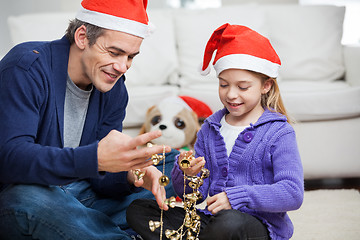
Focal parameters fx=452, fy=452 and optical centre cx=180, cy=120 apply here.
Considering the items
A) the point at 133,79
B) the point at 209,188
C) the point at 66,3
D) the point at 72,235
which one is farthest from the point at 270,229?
the point at 66,3

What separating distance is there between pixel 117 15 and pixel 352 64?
2103mm

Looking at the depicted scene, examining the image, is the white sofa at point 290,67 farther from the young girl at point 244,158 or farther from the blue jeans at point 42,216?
the blue jeans at point 42,216

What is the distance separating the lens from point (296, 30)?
128 inches

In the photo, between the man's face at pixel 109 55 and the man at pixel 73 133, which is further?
the man's face at pixel 109 55

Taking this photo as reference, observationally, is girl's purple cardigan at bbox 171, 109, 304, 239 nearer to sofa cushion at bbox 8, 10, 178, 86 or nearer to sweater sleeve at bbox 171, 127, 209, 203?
sweater sleeve at bbox 171, 127, 209, 203

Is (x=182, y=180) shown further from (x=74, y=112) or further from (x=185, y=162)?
(x=74, y=112)

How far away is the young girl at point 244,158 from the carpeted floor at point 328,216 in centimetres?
51

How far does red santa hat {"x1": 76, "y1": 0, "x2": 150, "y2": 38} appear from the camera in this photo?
1.48m

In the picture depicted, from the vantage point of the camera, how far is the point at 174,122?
8.48 feet

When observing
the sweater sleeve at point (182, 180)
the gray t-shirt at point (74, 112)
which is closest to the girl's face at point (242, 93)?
the sweater sleeve at point (182, 180)

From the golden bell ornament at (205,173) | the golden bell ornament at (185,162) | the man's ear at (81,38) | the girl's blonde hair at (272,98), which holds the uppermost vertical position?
the man's ear at (81,38)

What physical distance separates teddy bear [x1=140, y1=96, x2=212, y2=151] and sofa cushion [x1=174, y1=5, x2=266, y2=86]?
1.69ft

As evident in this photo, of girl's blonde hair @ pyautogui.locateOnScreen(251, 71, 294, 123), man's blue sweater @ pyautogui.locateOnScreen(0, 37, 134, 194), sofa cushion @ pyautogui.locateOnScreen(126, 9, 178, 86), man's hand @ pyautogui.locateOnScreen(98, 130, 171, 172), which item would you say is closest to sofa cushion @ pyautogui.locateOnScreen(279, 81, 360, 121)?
sofa cushion @ pyautogui.locateOnScreen(126, 9, 178, 86)

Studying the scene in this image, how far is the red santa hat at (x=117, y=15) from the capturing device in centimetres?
148
